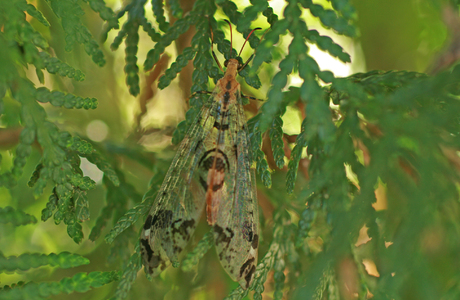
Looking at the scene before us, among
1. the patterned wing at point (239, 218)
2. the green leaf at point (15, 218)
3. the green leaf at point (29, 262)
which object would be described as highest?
the green leaf at point (15, 218)

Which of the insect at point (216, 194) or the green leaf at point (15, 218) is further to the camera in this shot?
the insect at point (216, 194)

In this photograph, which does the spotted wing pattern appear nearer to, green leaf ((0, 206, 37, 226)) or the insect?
the insect

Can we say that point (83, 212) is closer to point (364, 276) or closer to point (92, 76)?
point (364, 276)

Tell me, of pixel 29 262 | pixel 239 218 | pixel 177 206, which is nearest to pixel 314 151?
pixel 239 218

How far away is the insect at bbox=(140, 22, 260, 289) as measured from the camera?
96cm

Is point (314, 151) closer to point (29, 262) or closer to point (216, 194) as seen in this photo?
point (216, 194)

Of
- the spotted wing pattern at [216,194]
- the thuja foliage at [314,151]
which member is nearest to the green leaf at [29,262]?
the thuja foliage at [314,151]

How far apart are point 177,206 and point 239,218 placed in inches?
8.7

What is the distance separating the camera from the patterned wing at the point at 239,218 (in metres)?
0.94

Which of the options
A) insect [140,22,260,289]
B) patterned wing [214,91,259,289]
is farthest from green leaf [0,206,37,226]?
patterned wing [214,91,259,289]

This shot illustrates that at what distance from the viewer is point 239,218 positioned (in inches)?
38.6

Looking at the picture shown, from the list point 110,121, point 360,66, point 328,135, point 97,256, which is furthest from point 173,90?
point 328,135

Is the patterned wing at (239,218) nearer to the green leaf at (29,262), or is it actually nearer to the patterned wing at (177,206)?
the patterned wing at (177,206)

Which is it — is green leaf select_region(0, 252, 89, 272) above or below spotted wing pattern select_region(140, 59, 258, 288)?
above
